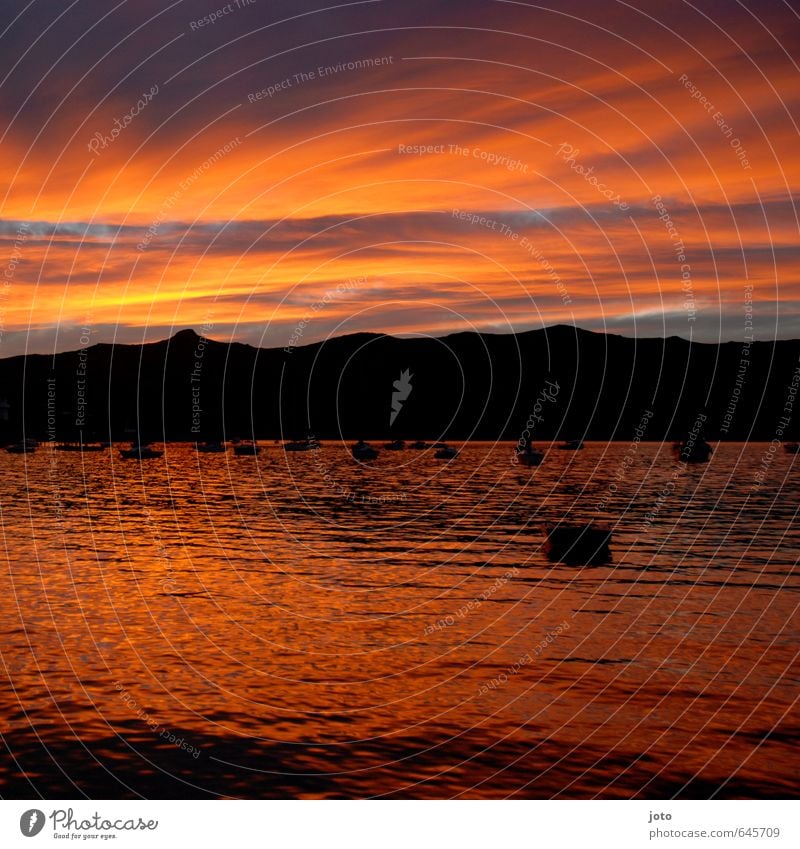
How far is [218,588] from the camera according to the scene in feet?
152

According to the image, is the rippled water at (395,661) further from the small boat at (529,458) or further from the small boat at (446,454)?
the small boat at (446,454)

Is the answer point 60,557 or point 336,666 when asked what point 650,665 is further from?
point 60,557

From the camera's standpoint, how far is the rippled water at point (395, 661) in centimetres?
2172

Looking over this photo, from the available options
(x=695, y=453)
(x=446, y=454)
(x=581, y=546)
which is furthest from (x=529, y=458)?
(x=581, y=546)

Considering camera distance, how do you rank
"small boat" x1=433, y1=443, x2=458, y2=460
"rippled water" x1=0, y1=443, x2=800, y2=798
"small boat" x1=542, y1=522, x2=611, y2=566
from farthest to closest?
"small boat" x1=433, y1=443, x2=458, y2=460
"small boat" x1=542, y1=522, x2=611, y2=566
"rippled water" x1=0, y1=443, x2=800, y2=798

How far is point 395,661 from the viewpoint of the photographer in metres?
32.0

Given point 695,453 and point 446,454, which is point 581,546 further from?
point 695,453

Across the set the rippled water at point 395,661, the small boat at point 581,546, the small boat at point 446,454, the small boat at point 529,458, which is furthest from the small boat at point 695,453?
the small boat at point 581,546

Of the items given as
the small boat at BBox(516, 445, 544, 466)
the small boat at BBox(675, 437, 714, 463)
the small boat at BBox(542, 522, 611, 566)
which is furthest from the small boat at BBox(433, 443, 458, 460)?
the small boat at BBox(542, 522, 611, 566)

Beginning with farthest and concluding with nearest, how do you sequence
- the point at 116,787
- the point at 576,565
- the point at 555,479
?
the point at 555,479, the point at 576,565, the point at 116,787

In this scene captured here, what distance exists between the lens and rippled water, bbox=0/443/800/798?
21719 millimetres

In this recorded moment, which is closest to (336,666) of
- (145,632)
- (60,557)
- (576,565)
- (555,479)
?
(145,632)

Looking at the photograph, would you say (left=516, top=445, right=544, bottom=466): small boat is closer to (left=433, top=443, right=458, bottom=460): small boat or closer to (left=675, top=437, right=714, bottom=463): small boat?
(left=433, top=443, right=458, bottom=460): small boat
